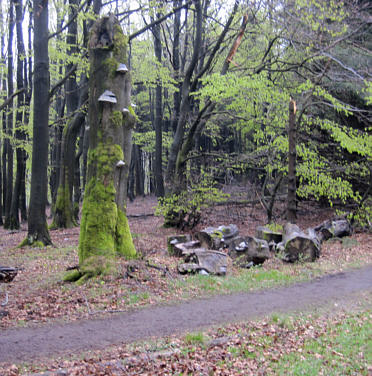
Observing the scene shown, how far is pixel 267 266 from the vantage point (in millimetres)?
10156

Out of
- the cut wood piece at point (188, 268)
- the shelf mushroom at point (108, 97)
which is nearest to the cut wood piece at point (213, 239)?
the cut wood piece at point (188, 268)

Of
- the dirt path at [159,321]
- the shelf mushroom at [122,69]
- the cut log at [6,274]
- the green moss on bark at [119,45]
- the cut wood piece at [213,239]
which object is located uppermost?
the green moss on bark at [119,45]

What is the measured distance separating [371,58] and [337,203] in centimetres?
653

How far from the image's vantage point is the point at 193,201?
1573cm

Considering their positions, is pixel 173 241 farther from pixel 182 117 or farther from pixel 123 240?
pixel 182 117

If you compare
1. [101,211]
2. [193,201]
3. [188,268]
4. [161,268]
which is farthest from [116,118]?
[193,201]

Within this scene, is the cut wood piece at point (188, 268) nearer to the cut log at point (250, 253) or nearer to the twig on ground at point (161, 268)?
the twig on ground at point (161, 268)

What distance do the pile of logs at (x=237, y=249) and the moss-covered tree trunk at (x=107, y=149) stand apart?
67.3 inches

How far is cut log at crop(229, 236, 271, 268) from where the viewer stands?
33.4 feet

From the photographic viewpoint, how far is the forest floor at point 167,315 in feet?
16.5

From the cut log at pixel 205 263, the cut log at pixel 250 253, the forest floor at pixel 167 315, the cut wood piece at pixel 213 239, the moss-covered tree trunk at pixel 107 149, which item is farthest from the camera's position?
the cut wood piece at pixel 213 239

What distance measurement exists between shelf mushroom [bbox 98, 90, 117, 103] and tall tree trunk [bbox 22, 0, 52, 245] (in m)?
5.28

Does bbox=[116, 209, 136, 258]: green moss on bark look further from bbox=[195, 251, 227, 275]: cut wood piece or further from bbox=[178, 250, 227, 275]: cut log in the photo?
bbox=[195, 251, 227, 275]: cut wood piece

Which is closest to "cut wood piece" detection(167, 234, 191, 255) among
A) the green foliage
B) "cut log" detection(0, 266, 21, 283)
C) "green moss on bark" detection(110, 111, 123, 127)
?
the green foliage
